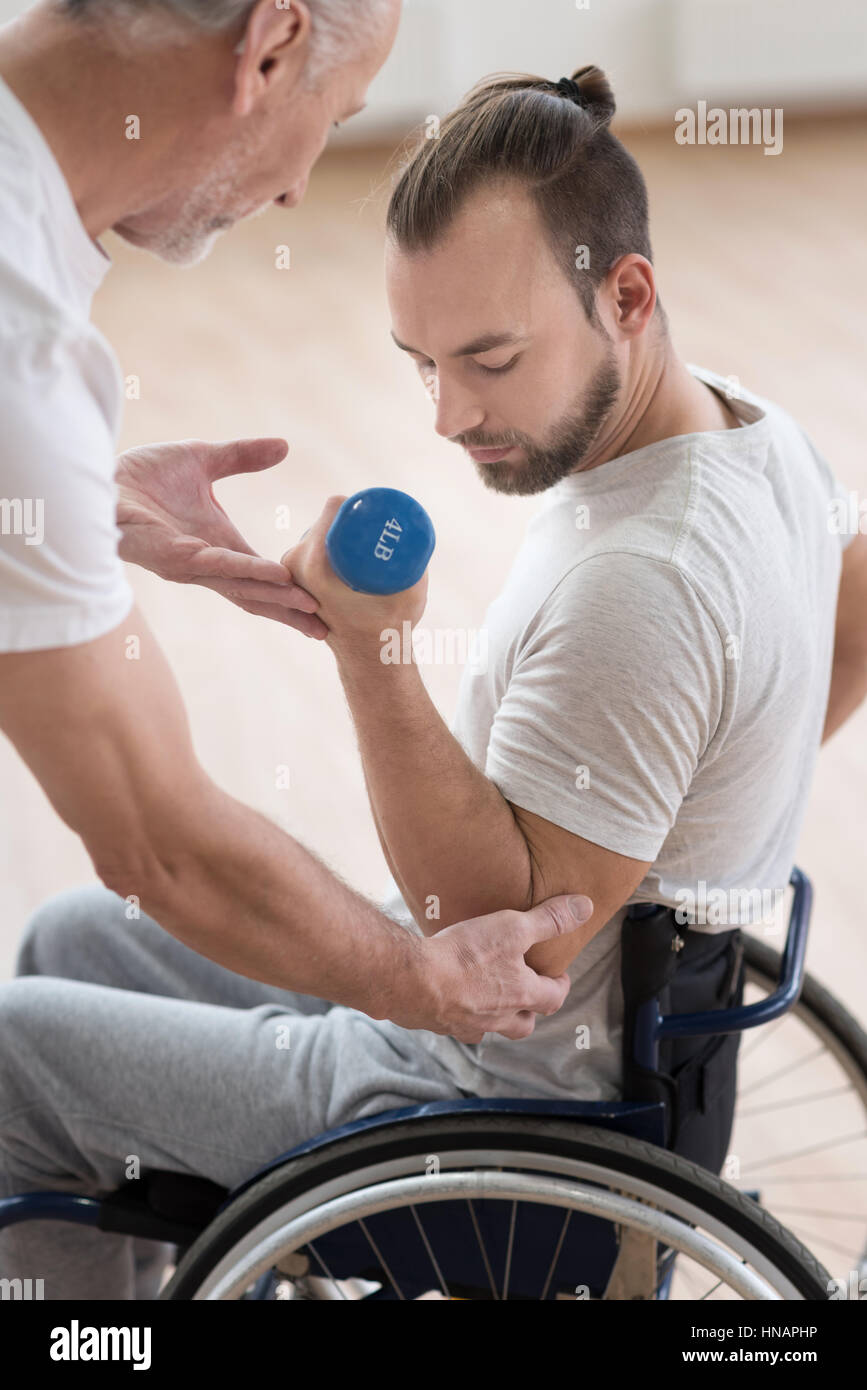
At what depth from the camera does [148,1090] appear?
1360 millimetres

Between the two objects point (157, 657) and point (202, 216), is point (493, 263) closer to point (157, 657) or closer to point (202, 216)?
point (202, 216)

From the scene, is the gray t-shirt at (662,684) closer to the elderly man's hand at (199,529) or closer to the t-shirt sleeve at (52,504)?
the elderly man's hand at (199,529)

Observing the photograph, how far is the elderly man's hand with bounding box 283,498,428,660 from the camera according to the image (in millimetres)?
1155

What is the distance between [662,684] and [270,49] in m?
0.57

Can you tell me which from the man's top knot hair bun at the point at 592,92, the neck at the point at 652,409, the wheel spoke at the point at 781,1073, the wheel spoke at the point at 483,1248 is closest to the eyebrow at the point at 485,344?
the neck at the point at 652,409

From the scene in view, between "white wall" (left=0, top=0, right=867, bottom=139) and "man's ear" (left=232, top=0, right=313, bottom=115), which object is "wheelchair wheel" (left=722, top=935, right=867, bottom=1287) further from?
"white wall" (left=0, top=0, right=867, bottom=139)

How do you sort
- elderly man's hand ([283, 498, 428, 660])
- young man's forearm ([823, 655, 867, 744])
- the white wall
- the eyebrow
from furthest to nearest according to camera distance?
the white wall
young man's forearm ([823, 655, 867, 744])
the eyebrow
elderly man's hand ([283, 498, 428, 660])

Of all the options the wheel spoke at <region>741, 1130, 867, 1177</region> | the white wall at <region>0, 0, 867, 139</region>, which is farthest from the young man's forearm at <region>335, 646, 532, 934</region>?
the white wall at <region>0, 0, 867, 139</region>

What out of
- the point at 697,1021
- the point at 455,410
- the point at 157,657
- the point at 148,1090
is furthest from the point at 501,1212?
the point at 455,410

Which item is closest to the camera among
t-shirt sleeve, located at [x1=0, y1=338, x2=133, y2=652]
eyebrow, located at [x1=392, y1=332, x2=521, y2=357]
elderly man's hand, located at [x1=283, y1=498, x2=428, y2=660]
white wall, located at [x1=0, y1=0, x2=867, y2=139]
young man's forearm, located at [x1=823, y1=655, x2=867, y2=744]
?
t-shirt sleeve, located at [x1=0, y1=338, x2=133, y2=652]

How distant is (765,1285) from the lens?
1.19 m

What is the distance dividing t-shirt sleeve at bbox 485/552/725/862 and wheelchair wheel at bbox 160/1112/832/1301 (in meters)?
0.27

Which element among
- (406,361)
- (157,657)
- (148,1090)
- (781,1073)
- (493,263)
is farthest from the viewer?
(406,361)

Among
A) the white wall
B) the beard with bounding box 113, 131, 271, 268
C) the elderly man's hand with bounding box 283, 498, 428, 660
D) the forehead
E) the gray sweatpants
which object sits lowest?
the gray sweatpants
